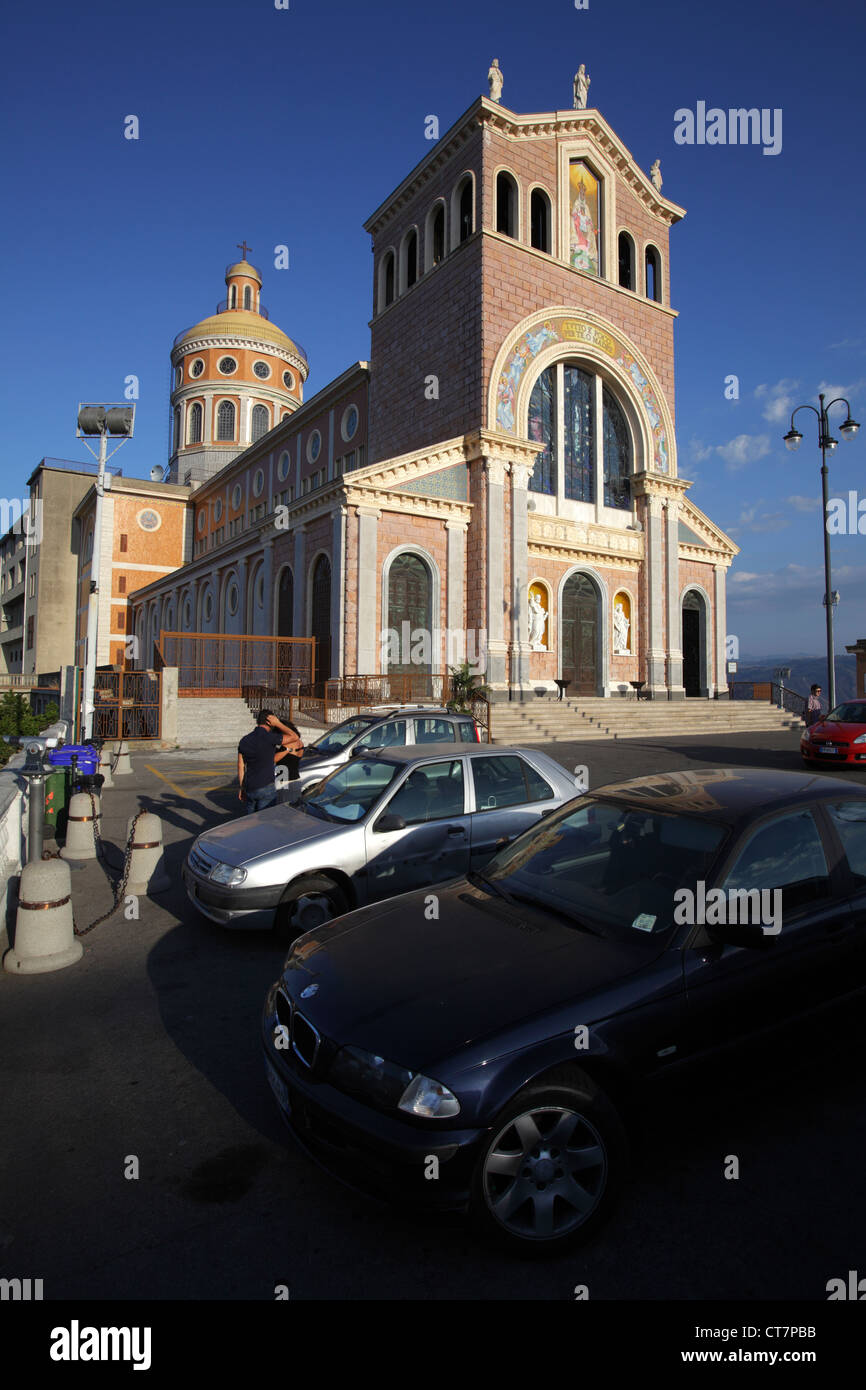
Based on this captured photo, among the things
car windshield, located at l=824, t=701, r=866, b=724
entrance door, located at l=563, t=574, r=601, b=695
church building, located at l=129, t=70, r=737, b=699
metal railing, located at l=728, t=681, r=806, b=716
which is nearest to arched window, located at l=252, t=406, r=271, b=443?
church building, located at l=129, t=70, r=737, b=699

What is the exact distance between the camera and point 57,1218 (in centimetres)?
277

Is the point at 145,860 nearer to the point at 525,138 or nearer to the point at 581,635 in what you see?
the point at 581,635

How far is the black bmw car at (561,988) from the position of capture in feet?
8.34

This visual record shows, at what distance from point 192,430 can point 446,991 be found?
63.6 m

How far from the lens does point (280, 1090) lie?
10.0ft

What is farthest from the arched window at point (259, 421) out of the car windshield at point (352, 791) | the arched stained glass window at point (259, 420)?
the car windshield at point (352, 791)

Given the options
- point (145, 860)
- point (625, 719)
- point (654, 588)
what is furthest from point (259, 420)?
point (145, 860)

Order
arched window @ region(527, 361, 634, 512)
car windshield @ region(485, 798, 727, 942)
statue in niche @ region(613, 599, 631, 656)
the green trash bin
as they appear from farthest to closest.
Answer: statue in niche @ region(613, 599, 631, 656) < arched window @ region(527, 361, 634, 512) < the green trash bin < car windshield @ region(485, 798, 727, 942)

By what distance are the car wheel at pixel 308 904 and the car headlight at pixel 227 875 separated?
1.20 feet

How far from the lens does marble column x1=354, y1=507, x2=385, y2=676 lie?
24.8 m

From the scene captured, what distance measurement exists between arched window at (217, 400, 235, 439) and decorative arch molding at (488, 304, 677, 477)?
36623mm

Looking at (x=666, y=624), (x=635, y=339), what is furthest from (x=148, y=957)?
(x=635, y=339)

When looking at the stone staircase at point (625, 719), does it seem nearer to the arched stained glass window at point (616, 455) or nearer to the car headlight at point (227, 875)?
the arched stained glass window at point (616, 455)

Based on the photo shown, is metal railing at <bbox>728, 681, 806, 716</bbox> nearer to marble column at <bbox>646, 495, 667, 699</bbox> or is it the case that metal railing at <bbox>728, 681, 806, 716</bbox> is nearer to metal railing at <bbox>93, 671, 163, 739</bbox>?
marble column at <bbox>646, 495, 667, 699</bbox>
